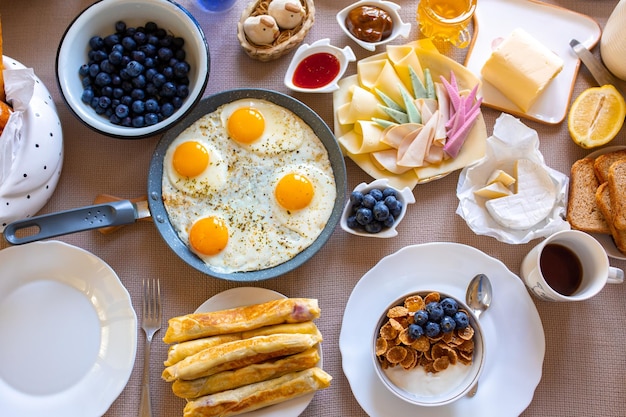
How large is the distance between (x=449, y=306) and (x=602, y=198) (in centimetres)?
70

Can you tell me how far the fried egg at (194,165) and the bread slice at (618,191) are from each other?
1.33m

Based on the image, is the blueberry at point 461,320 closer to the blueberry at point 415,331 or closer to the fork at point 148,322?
the blueberry at point 415,331

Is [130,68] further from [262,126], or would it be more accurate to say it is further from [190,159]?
[262,126]

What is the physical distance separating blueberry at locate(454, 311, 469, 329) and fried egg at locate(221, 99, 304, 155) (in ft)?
2.57

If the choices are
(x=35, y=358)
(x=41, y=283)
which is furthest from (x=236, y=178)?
(x=35, y=358)

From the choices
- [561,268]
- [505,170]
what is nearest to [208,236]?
[505,170]

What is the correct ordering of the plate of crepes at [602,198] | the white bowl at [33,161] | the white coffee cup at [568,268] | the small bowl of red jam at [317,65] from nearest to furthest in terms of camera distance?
the white bowl at [33,161] → the white coffee cup at [568,268] → the plate of crepes at [602,198] → the small bowl of red jam at [317,65]

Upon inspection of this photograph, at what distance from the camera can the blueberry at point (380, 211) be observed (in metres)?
1.86

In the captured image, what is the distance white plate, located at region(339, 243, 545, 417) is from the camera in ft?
6.15

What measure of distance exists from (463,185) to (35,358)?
62.2 inches

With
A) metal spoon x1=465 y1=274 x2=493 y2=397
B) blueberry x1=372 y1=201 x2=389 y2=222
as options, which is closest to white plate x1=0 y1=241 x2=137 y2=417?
blueberry x1=372 y1=201 x2=389 y2=222

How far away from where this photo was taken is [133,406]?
1.94 metres

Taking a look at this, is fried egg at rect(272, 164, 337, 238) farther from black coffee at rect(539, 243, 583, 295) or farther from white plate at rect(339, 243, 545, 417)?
black coffee at rect(539, 243, 583, 295)

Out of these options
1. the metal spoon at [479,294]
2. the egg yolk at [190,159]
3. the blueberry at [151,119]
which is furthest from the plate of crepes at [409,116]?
the blueberry at [151,119]
